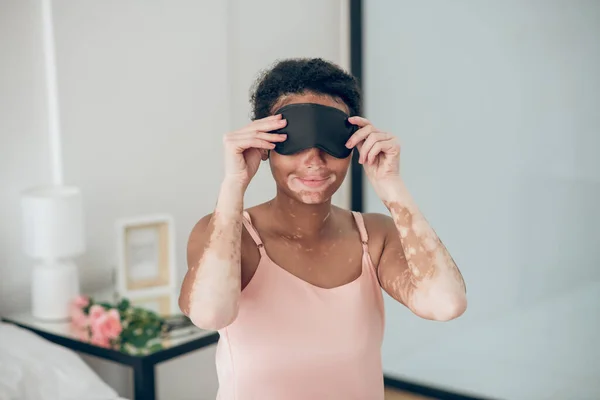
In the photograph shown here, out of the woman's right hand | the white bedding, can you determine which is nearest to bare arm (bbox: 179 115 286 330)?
the woman's right hand

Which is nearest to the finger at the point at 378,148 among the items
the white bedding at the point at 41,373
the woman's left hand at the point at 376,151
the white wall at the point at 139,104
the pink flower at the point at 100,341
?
the woman's left hand at the point at 376,151

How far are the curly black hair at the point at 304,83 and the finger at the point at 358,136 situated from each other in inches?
2.8

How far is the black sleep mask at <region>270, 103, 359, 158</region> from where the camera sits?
41.8 inches

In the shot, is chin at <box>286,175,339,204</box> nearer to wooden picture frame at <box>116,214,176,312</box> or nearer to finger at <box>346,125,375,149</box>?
finger at <box>346,125,375,149</box>

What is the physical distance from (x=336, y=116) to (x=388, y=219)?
0.24 meters

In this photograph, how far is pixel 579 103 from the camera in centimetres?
251

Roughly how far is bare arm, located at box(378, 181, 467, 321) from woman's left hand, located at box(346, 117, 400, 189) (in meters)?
0.03

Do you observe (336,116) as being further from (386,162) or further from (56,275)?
(56,275)

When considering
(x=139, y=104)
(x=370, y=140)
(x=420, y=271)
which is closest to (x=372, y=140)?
(x=370, y=140)

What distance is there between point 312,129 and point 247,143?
97mm

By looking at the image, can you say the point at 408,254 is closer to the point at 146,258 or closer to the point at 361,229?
the point at 361,229

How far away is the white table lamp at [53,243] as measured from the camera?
2.18m

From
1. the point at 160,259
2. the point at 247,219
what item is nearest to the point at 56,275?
the point at 160,259

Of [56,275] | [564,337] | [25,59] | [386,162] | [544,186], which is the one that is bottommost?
[564,337]
